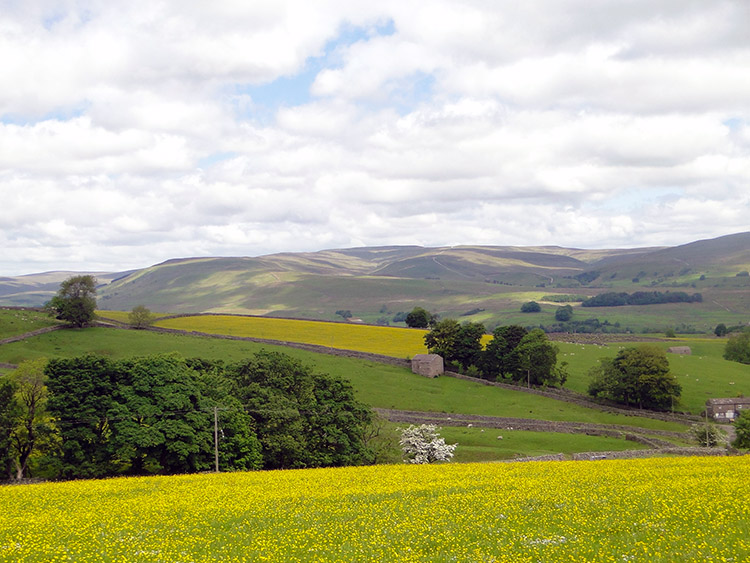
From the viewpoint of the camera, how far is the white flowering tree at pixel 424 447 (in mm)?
58281

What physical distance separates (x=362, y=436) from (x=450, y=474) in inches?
902

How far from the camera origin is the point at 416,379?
3893 inches

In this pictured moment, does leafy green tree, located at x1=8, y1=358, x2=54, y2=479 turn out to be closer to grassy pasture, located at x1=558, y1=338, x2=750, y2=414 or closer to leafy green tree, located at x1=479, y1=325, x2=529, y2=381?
leafy green tree, located at x1=479, y1=325, x2=529, y2=381

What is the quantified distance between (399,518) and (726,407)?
85.7 m

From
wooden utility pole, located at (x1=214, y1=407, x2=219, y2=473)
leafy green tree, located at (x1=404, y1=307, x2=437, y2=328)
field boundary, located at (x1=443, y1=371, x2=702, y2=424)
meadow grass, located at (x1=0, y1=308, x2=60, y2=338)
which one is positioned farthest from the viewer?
leafy green tree, located at (x1=404, y1=307, x2=437, y2=328)

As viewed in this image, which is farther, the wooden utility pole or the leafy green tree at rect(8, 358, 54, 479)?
the leafy green tree at rect(8, 358, 54, 479)

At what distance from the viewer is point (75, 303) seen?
107812mm

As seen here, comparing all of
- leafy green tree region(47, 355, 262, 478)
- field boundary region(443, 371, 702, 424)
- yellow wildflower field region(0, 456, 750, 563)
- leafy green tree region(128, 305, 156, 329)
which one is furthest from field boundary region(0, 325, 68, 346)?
yellow wildflower field region(0, 456, 750, 563)

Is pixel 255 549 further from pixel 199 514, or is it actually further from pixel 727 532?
Answer: pixel 727 532

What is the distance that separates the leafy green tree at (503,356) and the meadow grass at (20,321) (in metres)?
80.0

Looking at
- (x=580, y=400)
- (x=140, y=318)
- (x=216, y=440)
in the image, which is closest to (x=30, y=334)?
(x=140, y=318)

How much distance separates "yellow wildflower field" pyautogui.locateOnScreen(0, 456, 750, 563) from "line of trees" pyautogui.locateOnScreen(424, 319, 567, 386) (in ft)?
237

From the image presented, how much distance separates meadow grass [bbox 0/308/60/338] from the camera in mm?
98662

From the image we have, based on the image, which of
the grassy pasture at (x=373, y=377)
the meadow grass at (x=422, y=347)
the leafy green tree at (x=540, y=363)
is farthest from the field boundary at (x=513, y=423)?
the leafy green tree at (x=540, y=363)
